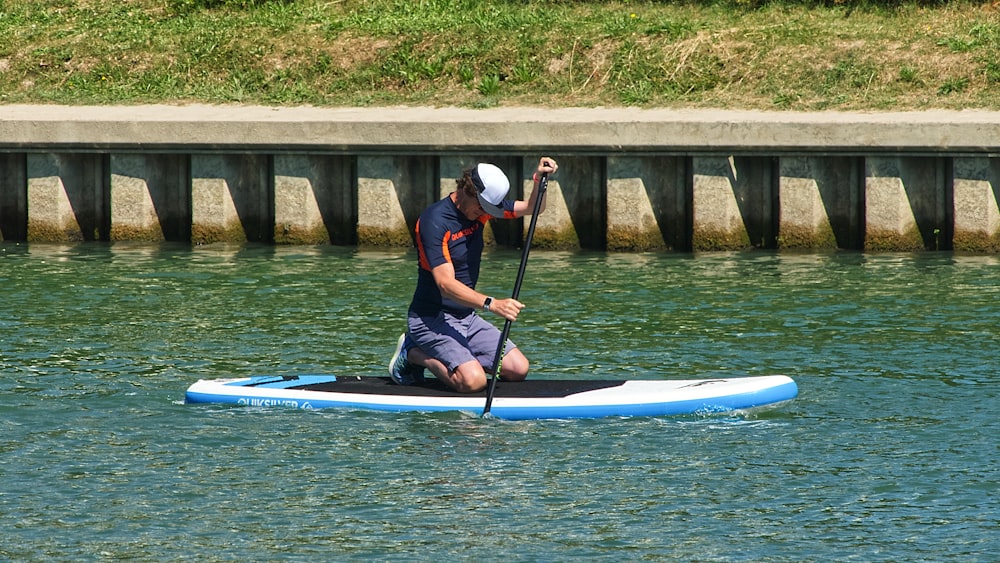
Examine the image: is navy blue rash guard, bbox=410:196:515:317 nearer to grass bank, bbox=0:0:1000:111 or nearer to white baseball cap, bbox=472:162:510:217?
white baseball cap, bbox=472:162:510:217

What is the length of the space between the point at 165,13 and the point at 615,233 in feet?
32.6

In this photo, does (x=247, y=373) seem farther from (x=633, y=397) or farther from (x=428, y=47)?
(x=428, y=47)

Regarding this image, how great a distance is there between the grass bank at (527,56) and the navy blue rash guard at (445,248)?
917cm

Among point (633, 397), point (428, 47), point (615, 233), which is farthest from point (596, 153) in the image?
point (633, 397)

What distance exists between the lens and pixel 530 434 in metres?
Result: 10.5

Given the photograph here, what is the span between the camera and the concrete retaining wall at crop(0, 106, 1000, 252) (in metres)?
17.2

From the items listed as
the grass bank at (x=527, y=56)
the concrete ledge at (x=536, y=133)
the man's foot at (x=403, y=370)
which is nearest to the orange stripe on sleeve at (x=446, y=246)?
the man's foot at (x=403, y=370)

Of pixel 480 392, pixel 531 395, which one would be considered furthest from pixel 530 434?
pixel 480 392

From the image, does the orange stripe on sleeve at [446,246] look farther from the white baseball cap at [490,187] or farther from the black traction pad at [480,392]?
the black traction pad at [480,392]

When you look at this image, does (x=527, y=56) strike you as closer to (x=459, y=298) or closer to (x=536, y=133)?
(x=536, y=133)

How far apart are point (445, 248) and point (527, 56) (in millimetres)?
11052

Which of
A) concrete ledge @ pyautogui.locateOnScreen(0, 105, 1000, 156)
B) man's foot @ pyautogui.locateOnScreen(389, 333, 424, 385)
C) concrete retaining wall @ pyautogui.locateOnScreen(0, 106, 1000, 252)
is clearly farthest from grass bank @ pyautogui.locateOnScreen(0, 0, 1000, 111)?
man's foot @ pyautogui.locateOnScreen(389, 333, 424, 385)

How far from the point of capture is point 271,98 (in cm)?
2089

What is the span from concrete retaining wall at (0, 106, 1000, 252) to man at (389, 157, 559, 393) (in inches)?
257
